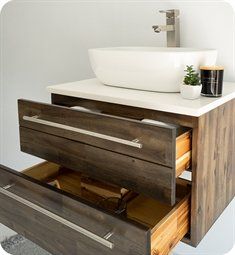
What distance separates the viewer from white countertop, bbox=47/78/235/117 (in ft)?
2.72

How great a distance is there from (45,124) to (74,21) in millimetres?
702

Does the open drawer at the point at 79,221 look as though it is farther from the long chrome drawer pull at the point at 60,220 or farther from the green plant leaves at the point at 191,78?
the green plant leaves at the point at 191,78

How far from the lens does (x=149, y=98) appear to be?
36.3 inches

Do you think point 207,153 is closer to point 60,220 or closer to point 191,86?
point 191,86

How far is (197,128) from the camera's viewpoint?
0.82m

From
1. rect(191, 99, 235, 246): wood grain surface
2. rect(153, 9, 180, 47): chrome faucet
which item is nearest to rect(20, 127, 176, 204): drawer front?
rect(191, 99, 235, 246): wood grain surface

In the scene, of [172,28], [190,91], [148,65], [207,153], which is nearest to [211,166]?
[207,153]

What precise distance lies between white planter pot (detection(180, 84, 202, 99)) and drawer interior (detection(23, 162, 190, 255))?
0.26 meters

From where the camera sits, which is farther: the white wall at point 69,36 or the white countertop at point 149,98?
the white wall at point 69,36

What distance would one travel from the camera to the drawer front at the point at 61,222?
0.74 meters

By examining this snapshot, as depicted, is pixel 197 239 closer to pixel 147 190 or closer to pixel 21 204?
pixel 147 190

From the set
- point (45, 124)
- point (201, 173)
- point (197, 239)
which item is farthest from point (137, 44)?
point (197, 239)

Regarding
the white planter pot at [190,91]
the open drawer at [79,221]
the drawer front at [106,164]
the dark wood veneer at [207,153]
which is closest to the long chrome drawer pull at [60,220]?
the open drawer at [79,221]

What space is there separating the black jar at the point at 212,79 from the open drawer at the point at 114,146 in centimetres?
13
